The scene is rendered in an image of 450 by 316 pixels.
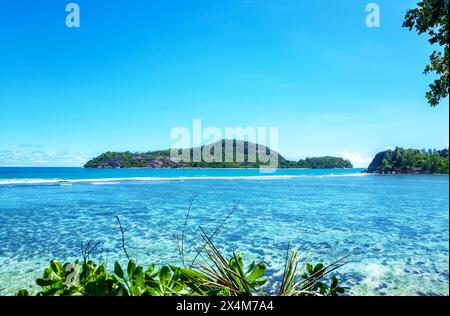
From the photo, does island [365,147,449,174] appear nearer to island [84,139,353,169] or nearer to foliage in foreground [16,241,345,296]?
A: island [84,139,353,169]

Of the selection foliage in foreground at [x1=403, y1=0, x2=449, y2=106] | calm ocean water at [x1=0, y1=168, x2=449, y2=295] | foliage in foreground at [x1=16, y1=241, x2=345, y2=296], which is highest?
foliage in foreground at [x1=403, y1=0, x2=449, y2=106]

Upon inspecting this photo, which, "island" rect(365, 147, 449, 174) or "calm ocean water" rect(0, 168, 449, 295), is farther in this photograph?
"island" rect(365, 147, 449, 174)

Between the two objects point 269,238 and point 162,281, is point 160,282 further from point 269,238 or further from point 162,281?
point 269,238

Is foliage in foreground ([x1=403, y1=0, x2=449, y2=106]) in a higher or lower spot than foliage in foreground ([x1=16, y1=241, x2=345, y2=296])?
higher

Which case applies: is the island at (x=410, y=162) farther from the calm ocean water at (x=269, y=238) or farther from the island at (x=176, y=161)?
the calm ocean water at (x=269, y=238)

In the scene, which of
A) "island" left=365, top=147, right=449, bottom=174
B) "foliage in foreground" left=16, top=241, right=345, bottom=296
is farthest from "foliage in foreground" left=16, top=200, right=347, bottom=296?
"island" left=365, top=147, right=449, bottom=174

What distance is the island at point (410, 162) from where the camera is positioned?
2977 inches

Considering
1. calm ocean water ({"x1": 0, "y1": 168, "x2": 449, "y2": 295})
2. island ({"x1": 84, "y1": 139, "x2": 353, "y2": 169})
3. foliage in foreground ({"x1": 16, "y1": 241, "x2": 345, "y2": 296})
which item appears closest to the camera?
foliage in foreground ({"x1": 16, "y1": 241, "x2": 345, "y2": 296})

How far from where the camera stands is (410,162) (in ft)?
268

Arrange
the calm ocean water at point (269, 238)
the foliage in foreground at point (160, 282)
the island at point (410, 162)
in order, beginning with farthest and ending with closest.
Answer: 1. the island at point (410, 162)
2. the calm ocean water at point (269, 238)
3. the foliage in foreground at point (160, 282)

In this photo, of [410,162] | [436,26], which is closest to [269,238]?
[436,26]

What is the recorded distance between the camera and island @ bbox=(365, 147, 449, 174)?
7562 cm

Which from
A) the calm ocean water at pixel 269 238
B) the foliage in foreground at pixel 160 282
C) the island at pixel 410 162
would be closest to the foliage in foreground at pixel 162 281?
the foliage in foreground at pixel 160 282
